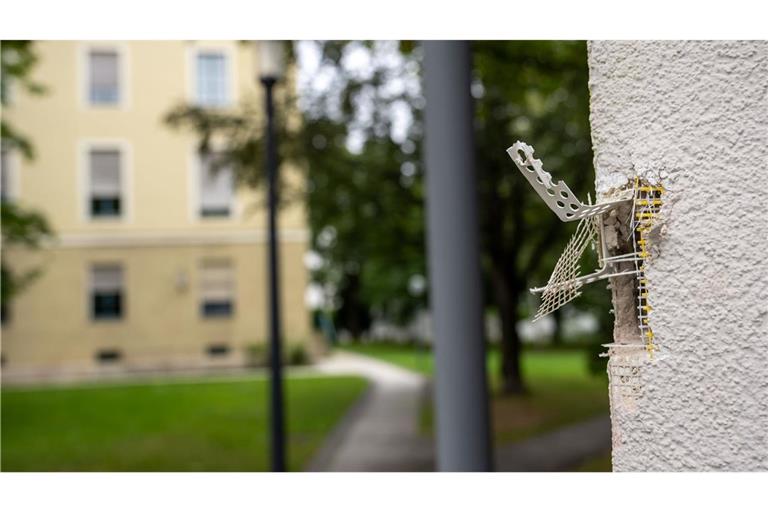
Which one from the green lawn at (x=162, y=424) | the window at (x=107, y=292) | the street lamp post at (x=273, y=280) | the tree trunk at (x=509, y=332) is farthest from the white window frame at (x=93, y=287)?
the street lamp post at (x=273, y=280)

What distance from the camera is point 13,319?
24.6 meters

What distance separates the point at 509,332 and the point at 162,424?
6.84 metres

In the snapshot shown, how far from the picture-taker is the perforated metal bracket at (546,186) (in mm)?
790

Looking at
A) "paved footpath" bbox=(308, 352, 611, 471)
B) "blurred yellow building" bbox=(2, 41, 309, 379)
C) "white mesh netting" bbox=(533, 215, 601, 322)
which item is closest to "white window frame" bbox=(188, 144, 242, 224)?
"blurred yellow building" bbox=(2, 41, 309, 379)

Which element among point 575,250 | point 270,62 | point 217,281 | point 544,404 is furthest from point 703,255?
point 217,281

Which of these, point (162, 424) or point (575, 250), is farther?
point (162, 424)

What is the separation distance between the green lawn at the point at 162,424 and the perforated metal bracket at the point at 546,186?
29.3 feet

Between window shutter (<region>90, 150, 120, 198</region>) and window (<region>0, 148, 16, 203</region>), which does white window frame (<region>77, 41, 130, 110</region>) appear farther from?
window (<region>0, 148, 16, 203</region>)

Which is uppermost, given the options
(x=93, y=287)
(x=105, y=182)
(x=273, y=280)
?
(x=105, y=182)

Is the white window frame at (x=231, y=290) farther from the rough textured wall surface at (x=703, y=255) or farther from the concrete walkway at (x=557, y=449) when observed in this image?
the rough textured wall surface at (x=703, y=255)

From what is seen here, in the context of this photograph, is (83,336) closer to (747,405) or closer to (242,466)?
(242,466)

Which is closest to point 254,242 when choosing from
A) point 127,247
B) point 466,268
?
point 127,247

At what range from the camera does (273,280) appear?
282 inches

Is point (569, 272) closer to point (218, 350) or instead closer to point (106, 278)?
point (218, 350)
